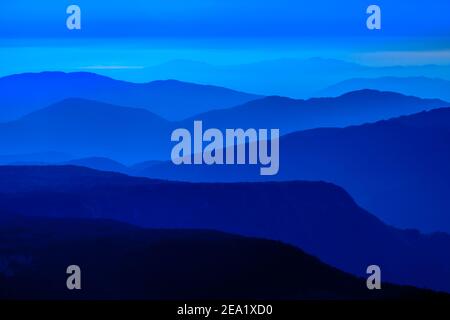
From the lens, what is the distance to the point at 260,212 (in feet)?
8.95

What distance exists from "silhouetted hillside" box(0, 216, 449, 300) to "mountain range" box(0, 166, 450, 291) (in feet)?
0.11

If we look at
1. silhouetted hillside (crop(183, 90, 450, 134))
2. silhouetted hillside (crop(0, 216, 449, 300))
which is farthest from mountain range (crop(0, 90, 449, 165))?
silhouetted hillside (crop(0, 216, 449, 300))

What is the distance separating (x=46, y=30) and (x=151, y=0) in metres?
0.32

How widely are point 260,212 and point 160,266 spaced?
339 millimetres

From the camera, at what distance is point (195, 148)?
2.70 meters

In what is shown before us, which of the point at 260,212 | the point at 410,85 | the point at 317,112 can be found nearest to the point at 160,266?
the point at 260,212

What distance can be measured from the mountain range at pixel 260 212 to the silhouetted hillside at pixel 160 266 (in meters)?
0.03

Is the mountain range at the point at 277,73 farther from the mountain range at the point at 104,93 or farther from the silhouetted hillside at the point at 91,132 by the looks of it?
the silhouetted hillside at the point at 91,132

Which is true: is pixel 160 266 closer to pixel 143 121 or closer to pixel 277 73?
pixel 143 121

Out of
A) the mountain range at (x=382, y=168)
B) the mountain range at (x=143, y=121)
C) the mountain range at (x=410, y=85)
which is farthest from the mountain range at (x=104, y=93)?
the mountain range at (x=410, y=85)

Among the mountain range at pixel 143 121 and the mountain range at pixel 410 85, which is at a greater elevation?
the mountain range at pixel 410 85

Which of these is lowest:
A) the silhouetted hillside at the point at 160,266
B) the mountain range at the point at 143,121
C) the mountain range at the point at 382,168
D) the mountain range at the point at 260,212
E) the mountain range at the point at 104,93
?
the silhouetted hillside at the point at 160,266

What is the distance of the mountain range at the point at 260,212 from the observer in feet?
8.89

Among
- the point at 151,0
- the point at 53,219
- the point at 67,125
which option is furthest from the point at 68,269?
the point at 151,0
